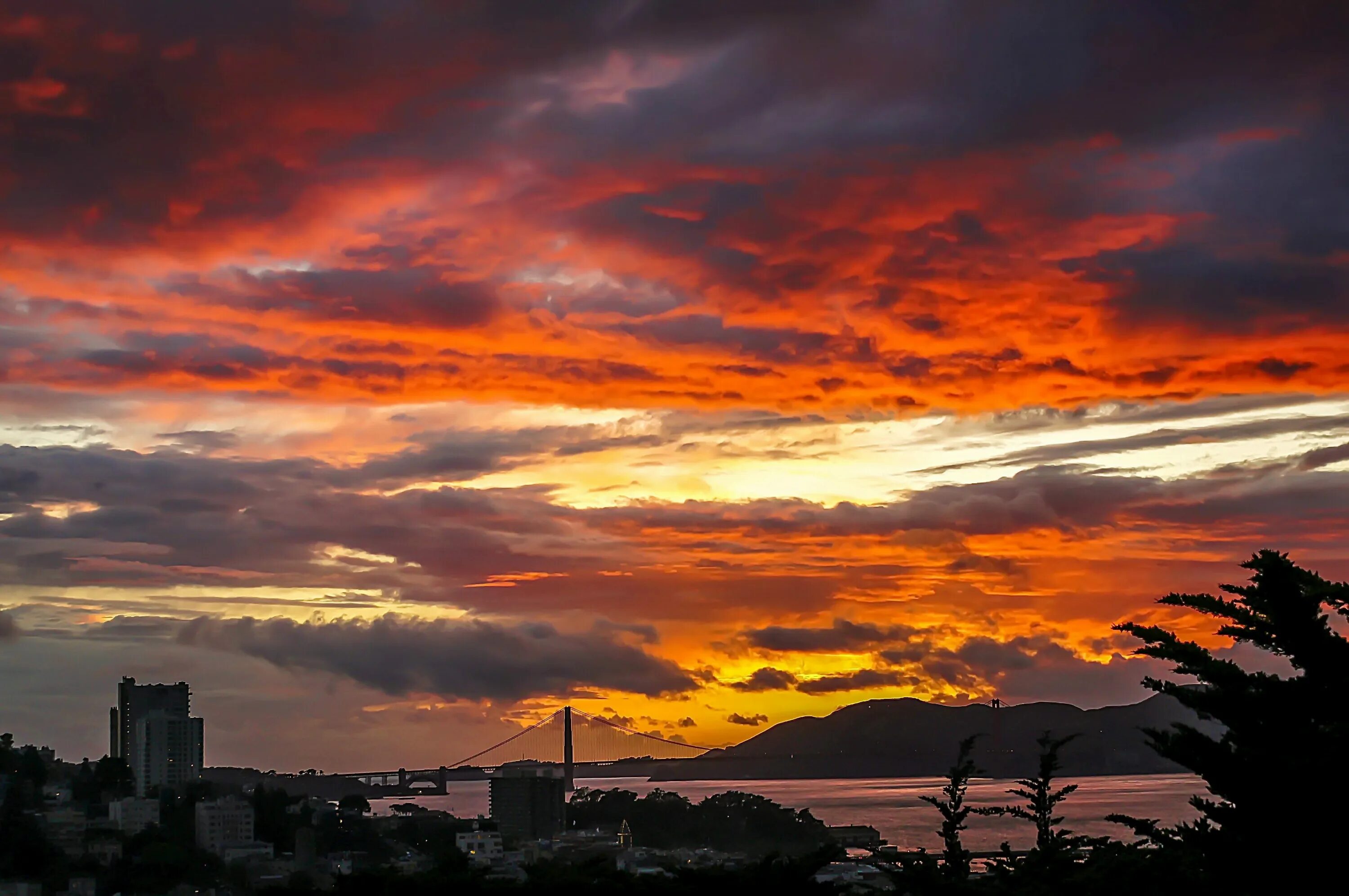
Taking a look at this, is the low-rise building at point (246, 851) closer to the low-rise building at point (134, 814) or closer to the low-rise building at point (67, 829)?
the low-rise building at point (67, 829)

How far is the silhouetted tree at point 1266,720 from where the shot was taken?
7.92 metres

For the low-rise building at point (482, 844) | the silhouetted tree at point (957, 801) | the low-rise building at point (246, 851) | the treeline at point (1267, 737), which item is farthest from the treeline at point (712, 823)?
the treeline at point (1267, 737)

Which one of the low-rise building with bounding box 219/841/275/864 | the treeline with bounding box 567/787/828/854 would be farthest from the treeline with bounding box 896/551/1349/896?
the treeline with bounding box 567/787/828/854

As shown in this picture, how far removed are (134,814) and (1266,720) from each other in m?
59.2

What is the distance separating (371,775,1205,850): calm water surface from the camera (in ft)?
205

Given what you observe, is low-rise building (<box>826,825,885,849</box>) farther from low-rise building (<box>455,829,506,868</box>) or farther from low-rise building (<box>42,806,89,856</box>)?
low-rise building (<box>42,806,89,856</box>)

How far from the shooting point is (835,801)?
109250 mm

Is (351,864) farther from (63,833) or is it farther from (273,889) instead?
(273,889)

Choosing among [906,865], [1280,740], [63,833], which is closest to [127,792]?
[63,833]

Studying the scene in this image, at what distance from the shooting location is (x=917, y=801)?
99.9m

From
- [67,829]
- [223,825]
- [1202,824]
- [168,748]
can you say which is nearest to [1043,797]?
[1202,824]

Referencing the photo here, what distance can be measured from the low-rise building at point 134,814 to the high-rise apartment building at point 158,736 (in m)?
27.6

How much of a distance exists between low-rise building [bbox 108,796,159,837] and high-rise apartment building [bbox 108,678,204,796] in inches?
1088

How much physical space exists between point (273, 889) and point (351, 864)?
25.6 metres
